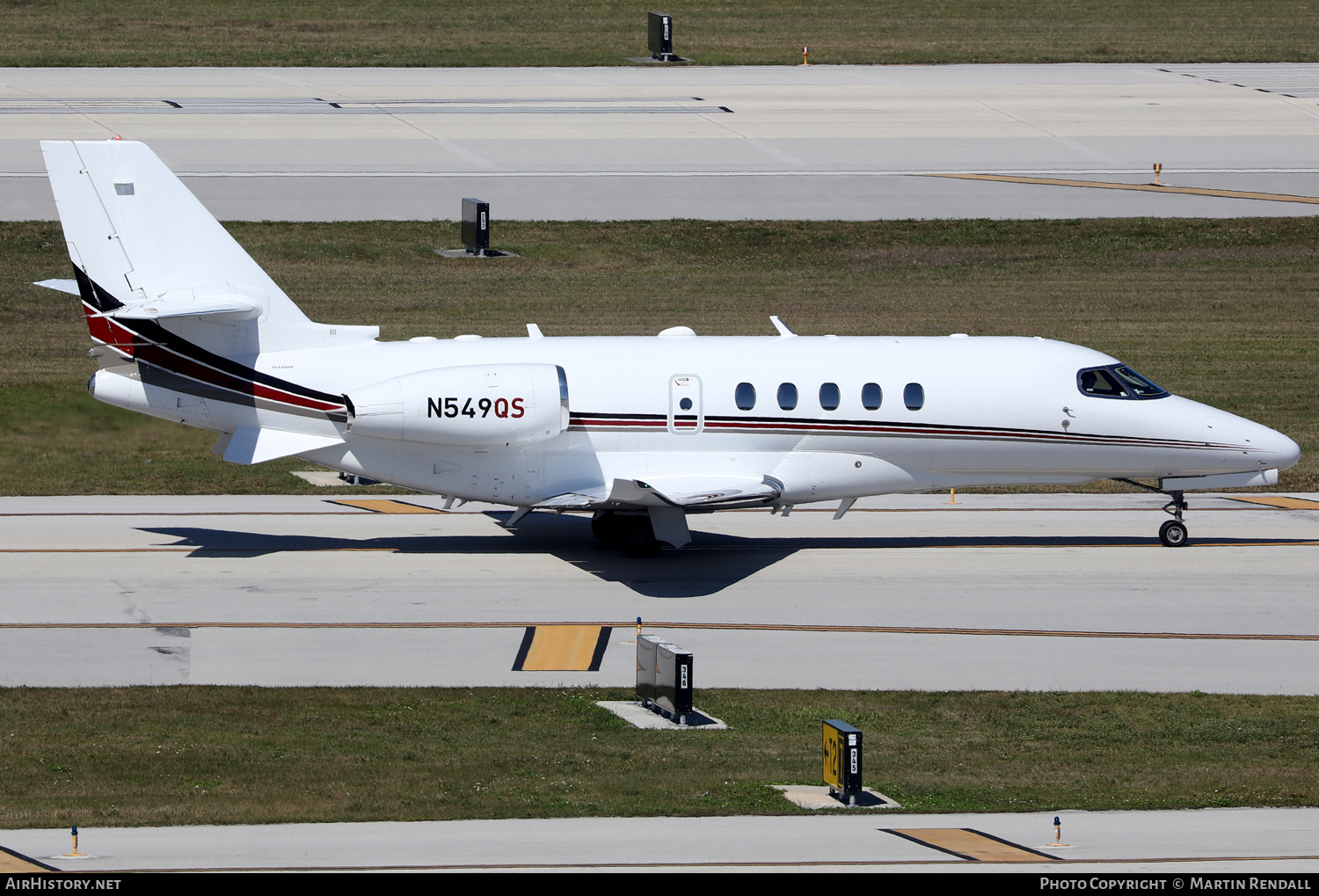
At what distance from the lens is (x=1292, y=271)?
48875 mm

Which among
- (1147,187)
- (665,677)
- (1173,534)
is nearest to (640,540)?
(665,677)

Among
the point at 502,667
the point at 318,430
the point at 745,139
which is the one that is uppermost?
the point at 745,139

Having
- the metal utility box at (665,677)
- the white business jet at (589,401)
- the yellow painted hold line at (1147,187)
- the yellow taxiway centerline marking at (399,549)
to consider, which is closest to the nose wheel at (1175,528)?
the yellow taxiway centerline marking at (399,549)

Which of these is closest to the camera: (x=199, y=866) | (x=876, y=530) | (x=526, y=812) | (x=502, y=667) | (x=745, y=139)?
(x=199, y=866)

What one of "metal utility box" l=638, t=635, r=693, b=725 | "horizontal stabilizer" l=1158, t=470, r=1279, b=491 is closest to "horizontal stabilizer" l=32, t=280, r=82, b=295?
"metal utility box" l=638, t=635, r=693, b=725

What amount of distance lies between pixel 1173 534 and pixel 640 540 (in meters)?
8.96

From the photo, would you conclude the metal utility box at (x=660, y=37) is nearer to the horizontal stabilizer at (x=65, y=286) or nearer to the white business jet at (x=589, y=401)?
the white business jet at (x=589, y=401)

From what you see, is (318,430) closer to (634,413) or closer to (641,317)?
(634,413)

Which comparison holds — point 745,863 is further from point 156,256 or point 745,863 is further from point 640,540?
point 156,256

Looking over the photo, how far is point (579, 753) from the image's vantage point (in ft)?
60.5

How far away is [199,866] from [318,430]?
13.0 metres

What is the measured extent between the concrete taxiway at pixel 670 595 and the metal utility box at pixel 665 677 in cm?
119

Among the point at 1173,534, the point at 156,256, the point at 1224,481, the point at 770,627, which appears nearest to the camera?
the point at 770,627

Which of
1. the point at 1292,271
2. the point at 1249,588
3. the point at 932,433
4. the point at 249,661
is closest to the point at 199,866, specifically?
the point at 249,661
